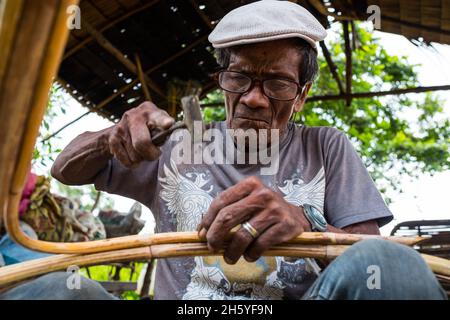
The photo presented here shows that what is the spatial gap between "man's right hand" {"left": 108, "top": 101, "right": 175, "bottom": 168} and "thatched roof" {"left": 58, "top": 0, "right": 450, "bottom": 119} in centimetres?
227

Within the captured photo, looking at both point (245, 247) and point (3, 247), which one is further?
point (3, 247)

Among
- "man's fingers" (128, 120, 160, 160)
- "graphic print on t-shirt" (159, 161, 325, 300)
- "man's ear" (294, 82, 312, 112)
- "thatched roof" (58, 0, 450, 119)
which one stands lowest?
"thatched roof" (58, 0, 450, 119)

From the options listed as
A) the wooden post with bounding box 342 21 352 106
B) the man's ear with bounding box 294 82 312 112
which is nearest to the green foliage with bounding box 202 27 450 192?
the wooden post with bounding box 342 21 352 106

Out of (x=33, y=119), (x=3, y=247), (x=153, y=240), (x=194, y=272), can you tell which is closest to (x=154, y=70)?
(x=3, y=247)

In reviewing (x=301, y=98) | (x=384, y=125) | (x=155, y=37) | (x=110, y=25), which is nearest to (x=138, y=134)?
(x=301, y=98)

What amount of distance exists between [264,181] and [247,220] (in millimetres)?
658

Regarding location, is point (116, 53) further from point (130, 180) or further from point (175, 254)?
point (175, 254)

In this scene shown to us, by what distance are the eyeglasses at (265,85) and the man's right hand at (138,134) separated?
1.61 feet

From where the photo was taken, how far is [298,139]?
208cm

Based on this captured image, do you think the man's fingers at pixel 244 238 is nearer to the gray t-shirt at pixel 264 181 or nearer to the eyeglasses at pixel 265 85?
the gray t-shirt at pixel 264 181

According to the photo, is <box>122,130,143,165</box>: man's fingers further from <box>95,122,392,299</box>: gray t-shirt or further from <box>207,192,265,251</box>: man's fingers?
<box>95,122,392,299</box>: gray t-shirt

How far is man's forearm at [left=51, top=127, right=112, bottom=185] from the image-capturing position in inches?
70.9
